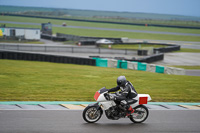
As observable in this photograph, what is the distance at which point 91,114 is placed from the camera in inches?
337

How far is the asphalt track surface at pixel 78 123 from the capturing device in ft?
26.2

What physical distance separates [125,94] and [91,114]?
1.29m

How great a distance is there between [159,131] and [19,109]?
5204mm

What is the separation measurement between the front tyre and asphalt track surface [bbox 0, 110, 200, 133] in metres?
0.16

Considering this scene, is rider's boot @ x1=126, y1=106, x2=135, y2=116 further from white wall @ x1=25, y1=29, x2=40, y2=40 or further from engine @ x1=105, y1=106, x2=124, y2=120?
white wall @ x1=25, y1=29, x2=40, y2=40

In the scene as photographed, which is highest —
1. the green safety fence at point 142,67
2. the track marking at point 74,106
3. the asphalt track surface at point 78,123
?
the green safety fence at point 142,67

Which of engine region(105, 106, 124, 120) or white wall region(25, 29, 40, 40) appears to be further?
white wall region(25, 29, 40, 40)

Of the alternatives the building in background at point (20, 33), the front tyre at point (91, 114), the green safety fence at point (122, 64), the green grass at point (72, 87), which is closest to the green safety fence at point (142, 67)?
the green safety fence at point (122, 64)

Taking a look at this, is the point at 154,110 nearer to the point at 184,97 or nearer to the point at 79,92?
the point at 184,97

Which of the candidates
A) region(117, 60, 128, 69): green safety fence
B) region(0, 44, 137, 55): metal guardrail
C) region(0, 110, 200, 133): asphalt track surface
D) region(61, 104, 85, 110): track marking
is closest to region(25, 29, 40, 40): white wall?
region(0, 44, 137, 55): metal guardrail

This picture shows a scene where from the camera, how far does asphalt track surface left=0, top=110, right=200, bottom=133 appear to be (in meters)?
7.99

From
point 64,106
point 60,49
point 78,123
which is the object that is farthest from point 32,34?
point 78,123

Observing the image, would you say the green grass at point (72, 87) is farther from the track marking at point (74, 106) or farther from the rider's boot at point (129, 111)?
the rider's boot at point (129, 111)

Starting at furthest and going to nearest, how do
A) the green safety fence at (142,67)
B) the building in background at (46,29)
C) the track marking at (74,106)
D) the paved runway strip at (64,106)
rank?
the building in background at (46,29) < the green safety fence at (142,67) < the track marking at (74,106) < the paved runway strip at (64,106)
